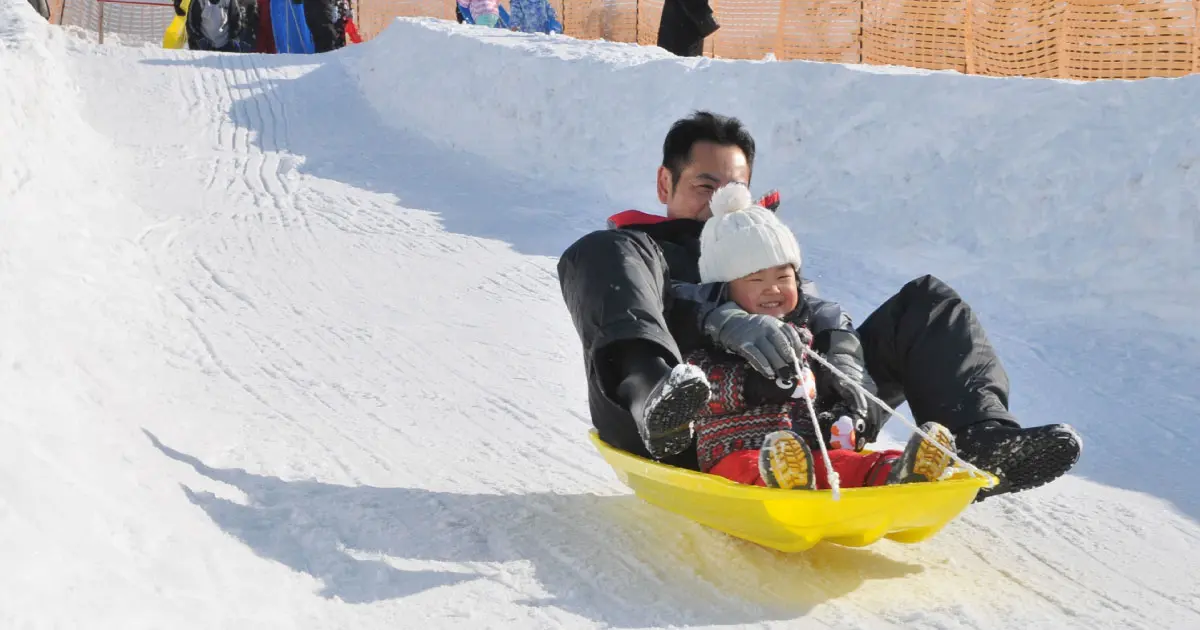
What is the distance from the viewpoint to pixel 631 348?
2.28 m

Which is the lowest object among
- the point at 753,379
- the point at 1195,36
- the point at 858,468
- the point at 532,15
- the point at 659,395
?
the point at 858,468

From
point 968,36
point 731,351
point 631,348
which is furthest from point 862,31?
point 631,348

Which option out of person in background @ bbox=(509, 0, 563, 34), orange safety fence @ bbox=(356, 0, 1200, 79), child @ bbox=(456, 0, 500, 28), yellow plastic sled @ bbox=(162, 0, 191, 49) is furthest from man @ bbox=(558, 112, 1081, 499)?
person in background @ bbox=(509, 0, 563, 34)

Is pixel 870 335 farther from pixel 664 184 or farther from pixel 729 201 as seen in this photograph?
pixel 664 184

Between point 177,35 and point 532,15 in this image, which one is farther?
point 532,15

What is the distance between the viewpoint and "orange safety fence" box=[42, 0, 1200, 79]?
22.6 ft

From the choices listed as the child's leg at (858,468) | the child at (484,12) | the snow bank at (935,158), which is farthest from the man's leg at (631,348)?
the child at (484,12)

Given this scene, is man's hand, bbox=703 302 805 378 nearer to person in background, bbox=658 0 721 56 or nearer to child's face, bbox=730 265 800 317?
child's face, bbox=730 265 800 317

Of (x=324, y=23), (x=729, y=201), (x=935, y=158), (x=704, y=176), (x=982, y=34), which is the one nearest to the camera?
(x=729, y=201)

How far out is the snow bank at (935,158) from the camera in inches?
189

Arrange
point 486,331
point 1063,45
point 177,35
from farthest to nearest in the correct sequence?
point 177,35 → point 1063,45 → point 486,331

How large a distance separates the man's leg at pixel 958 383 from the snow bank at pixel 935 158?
2.30 meters

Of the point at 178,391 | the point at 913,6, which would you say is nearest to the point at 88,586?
the point at 178,391

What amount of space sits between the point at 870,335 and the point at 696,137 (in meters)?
0.76
